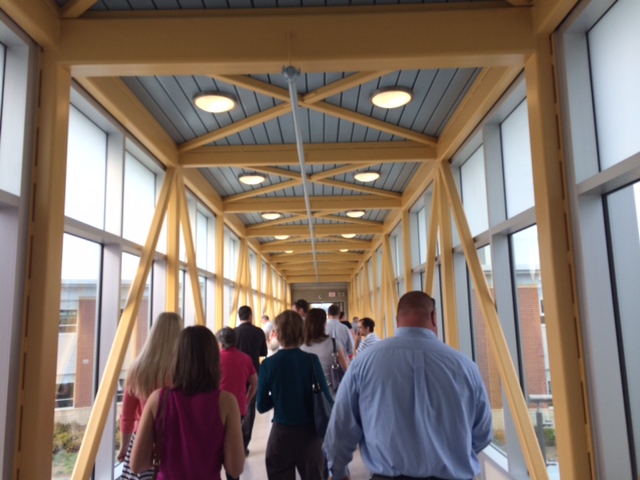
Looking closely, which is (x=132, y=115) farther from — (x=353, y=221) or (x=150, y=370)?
(x=353, y=221)

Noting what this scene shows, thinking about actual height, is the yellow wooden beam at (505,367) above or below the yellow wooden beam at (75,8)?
below

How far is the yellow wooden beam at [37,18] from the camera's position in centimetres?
338

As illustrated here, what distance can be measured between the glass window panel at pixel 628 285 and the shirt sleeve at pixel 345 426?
191 centimetres

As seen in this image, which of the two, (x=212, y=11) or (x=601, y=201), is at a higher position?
(x=212, y=11)

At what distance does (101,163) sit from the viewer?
5.38 meters

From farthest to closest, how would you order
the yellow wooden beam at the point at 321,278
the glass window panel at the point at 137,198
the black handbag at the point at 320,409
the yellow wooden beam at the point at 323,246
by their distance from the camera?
the yellow wooden beam at the point at 321,278
the yellow wooden beam at the point at 323,246
the glass window panel at the point at 137,198
the black handbag at the point at 320,409

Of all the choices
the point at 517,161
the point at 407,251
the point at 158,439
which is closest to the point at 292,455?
the point at 158,439

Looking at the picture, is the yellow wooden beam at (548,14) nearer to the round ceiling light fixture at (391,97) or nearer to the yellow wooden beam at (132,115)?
the round ceiling light fixture at (391,97)

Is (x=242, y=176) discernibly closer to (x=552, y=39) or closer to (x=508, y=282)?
(x=508, y=282)

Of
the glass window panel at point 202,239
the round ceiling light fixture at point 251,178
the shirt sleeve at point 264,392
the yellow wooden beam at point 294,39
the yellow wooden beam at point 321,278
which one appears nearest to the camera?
the shirt sleeve at point 264,392

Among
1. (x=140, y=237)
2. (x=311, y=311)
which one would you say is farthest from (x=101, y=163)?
(x=311, y=311)

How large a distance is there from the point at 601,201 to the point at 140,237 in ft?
16.9

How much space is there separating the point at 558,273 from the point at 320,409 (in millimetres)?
1844

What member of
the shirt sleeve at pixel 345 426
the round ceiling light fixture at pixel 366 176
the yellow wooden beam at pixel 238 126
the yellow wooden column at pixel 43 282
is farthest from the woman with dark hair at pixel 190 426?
the round ceiling light fixture at pixel 366 176
